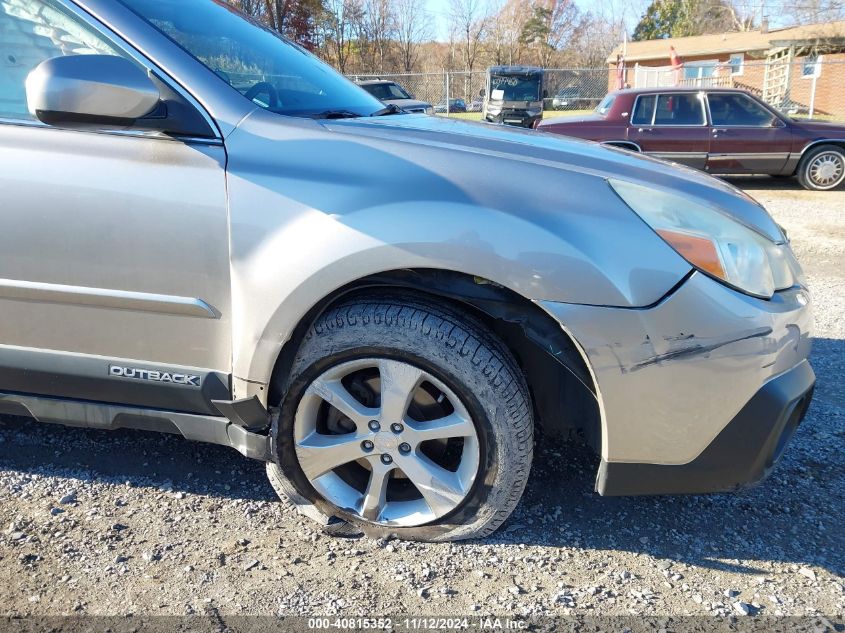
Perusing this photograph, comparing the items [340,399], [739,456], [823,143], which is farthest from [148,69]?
[823,143]

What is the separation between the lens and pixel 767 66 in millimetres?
22656

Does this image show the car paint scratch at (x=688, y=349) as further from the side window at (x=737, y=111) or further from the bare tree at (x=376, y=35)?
the bare tree at (x=376, y=35)

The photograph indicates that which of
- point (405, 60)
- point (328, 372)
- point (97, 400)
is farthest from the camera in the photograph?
point (405, 60)

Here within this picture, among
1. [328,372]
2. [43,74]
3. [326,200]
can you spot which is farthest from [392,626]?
[43,74]

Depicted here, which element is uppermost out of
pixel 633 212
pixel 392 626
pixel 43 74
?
pixel 43 74

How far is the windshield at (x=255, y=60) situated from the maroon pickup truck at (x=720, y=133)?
7.44 meters

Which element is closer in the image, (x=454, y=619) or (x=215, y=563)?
(x=454, y=619)

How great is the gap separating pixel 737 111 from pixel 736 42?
31060 millimetres

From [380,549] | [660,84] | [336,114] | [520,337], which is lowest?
[380,549]

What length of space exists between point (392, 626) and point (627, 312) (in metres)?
1.12

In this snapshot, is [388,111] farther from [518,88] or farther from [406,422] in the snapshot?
[518,88]

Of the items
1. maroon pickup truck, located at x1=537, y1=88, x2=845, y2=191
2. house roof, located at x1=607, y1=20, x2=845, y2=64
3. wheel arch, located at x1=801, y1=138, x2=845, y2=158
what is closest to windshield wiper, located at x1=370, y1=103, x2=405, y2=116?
maroon pickup truck, located at x1=537, y1=88, x2=845, y2=191

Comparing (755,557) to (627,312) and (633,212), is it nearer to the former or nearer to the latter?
(627,312)

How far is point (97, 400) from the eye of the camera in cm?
225
